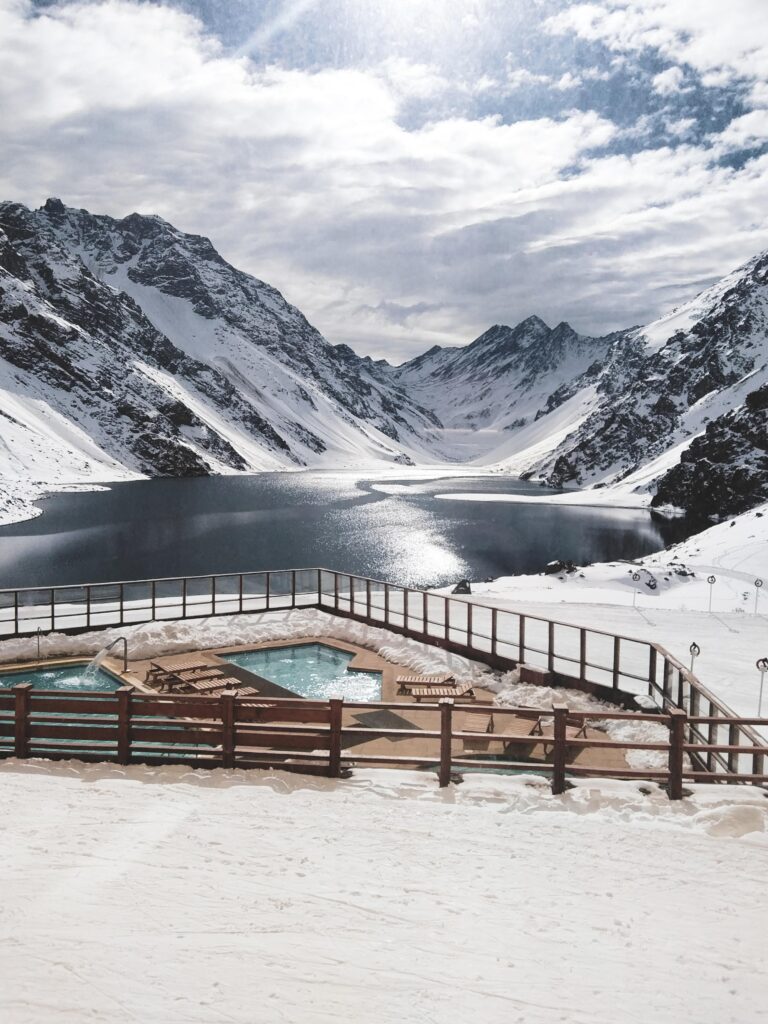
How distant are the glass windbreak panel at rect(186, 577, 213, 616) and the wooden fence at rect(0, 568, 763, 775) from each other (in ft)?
0.12

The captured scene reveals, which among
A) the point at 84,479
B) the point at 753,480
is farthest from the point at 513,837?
the point at 84,479

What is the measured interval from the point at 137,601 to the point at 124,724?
14894 millimetres

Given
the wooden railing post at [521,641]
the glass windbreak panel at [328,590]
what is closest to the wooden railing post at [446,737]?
the wooden railing post at [521,641]

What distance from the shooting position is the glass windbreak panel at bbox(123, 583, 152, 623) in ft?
87.5

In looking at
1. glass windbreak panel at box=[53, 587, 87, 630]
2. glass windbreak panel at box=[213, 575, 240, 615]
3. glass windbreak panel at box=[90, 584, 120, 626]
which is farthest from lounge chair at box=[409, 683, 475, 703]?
glass windbreak panel at box=[53, 587, 87, 630]

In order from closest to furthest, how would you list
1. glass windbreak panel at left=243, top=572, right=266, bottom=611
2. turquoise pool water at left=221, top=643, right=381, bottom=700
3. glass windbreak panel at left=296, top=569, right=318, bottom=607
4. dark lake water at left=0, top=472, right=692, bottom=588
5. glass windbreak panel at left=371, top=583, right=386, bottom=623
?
1. turquoise pool water at left=221, top=643, right=381, bottom=700
2. glass windbreak panel at left=371, top=583, right=386, bottom=623
3. glass windbreak panel at left=243, top=572, right=266, bottom=611
4. glass windbreak panel at left=296, top=569, right=318, bottom=607
5. dark lake water at left=0, top=472, right=692, bottom=588

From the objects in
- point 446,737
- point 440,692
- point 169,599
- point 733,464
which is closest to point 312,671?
point 440,692

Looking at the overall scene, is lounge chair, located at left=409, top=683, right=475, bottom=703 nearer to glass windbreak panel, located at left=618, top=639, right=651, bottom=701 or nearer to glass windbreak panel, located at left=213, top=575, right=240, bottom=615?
glass windbreak panel, located at left=618, top=639, right=651, bottom=701

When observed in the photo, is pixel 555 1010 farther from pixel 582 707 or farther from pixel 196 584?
pixel 196 584

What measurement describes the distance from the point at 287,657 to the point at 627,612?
1291 centimetres

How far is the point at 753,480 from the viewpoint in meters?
104

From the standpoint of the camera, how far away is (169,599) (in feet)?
90.6

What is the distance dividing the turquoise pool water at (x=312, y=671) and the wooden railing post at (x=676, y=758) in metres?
10.4

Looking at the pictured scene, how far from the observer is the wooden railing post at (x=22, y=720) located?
43.1 feet
